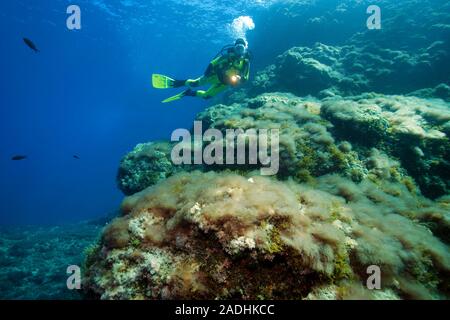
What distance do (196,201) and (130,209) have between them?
1.25 meters

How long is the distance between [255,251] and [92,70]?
57.2 meters

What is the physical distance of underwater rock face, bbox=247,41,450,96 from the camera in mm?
12773

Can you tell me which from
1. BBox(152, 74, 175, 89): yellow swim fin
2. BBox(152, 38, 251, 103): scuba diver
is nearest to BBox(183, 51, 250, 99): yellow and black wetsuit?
BBox(152, 38, 251, 103): scuba diver

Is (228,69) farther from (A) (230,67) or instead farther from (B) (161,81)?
(B) (161,81)

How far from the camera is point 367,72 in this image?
43.7 ft

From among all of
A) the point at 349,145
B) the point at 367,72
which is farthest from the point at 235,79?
the point at 367,72

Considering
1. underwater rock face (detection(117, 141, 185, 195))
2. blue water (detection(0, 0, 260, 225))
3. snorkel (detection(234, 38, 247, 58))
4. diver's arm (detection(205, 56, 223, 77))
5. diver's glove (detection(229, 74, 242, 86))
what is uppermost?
blue water (detection(0, 0, 260, 225))

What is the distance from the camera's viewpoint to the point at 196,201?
3.57m

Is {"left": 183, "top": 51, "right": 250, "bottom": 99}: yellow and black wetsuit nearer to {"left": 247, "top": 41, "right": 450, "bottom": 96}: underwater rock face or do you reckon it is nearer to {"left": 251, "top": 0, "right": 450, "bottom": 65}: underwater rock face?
{"left": 247, "top": 41, "right": 450, "bottom": 96}: underwater rock face

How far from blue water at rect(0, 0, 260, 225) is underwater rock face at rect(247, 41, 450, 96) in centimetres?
1007

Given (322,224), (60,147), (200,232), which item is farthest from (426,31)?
(60,147)

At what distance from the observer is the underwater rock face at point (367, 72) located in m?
12.8

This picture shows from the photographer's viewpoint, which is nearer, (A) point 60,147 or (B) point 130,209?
(B) point 130,209
